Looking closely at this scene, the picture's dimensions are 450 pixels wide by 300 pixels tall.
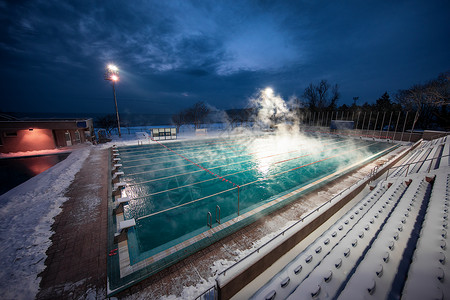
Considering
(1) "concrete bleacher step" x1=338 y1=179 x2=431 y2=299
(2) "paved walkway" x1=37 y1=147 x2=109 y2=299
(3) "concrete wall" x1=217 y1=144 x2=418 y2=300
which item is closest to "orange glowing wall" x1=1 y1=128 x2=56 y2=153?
(2) "paved walkway" x1=37 y1=147 x2=109 y2=299

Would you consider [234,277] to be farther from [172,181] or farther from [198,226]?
[172,181]

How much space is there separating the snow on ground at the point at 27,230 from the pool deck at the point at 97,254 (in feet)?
0.70

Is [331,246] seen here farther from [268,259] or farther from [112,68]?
[112,68]

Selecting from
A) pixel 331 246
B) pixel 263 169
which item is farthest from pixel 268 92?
pixel 331 246

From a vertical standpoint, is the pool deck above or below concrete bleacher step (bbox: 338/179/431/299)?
below

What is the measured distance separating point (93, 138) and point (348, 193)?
26.2 meters

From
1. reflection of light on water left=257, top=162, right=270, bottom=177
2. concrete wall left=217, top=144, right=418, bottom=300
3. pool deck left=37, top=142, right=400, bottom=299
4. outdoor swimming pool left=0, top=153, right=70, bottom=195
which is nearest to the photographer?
concrete wall left=217, top=144, right=418, bottom=300

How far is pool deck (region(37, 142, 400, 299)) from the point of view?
141 inches

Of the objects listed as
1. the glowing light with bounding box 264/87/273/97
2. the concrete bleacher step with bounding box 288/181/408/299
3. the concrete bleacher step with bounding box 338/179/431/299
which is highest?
the glowing light with bounding box 264/87/273/97

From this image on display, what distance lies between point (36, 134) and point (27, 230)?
17.5 meters

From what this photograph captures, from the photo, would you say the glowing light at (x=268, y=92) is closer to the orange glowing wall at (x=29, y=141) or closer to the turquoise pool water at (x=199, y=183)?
the turquoise pool water at (x=199, y=183)

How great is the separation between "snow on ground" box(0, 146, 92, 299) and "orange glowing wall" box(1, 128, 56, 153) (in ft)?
35.9

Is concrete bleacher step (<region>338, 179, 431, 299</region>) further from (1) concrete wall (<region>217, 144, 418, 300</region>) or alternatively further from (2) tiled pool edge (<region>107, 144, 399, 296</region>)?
(2) tiled pool edge (<region>107, 144, 399, 296</region>)

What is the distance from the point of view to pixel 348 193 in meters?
6.99
